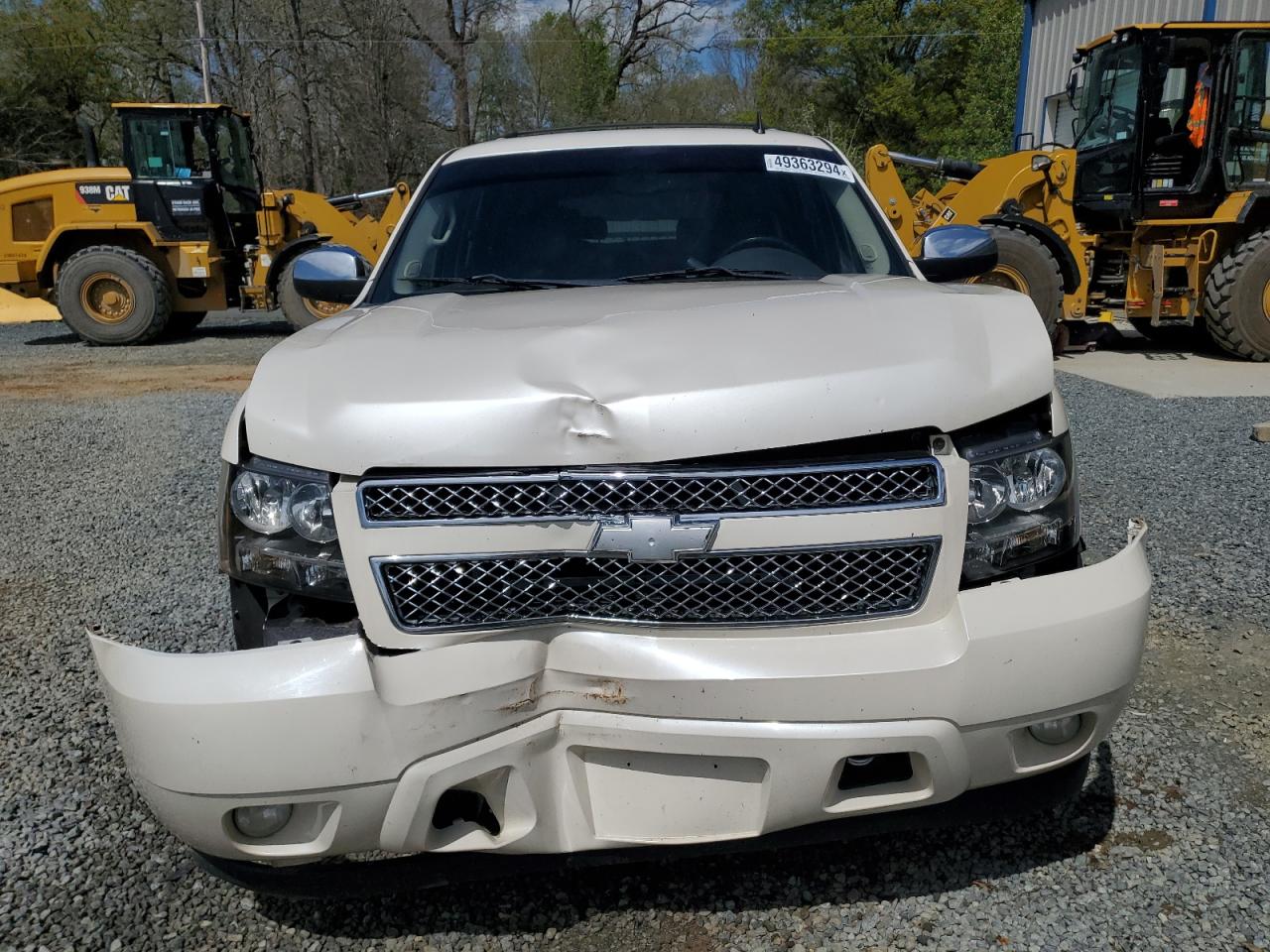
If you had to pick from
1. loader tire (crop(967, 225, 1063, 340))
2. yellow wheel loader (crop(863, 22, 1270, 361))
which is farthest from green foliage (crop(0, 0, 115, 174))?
loader tire (crop(967, 225, 1063, 340))

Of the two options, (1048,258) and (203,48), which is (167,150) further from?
(203,48)

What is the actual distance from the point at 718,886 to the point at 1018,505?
3.58 ft

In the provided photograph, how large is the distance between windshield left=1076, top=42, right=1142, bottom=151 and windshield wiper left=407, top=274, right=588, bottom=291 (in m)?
9.38

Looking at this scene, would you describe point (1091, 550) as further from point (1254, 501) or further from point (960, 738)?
point (960, 738)

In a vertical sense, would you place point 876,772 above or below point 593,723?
below

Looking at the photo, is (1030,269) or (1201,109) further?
(1201,109)

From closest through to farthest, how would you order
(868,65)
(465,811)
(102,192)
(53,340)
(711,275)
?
1. (465,811)
2. (711,275)
3. (102,192)
4. (53,340)
5. (868,65)

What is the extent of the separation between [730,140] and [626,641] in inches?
89.1

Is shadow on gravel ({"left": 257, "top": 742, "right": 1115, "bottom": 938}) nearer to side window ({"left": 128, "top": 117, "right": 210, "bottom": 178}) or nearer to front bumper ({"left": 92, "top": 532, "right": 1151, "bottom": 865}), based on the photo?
front bumper ({"left": 92, "top": 532, "right": 1151, "bottom": 865})

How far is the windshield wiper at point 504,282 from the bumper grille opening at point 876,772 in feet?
5.10

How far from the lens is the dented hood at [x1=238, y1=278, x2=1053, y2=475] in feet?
5.82

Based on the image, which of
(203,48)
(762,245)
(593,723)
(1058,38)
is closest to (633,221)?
(762,245)

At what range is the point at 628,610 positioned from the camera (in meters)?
1.84

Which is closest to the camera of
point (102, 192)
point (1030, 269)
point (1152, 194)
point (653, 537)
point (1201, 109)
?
point (653, 537)
